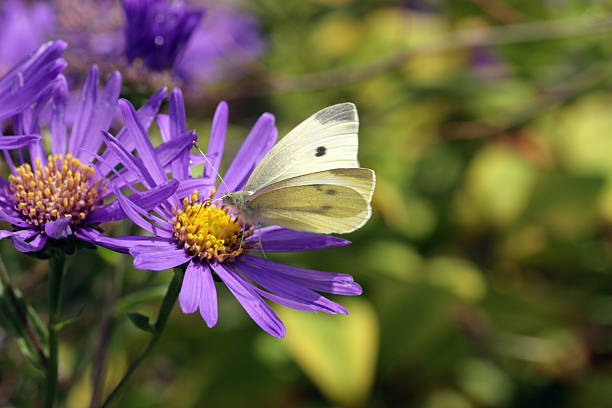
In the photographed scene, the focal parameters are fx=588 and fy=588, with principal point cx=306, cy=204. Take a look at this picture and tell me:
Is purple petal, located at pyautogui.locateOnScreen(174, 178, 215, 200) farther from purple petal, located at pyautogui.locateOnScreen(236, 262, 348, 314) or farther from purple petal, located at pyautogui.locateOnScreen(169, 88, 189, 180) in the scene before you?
purple petal, located at pyautogui.locateOnScreen(236, 262, 348, 314)

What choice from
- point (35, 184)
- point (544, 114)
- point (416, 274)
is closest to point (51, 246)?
point (35, 184)

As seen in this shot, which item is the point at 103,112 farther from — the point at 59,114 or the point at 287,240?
the point at 287,240

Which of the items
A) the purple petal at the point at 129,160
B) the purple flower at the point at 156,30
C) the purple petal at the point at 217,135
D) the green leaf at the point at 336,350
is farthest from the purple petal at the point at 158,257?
the green leaf at the point at 336,350

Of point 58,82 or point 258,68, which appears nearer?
point 58,82

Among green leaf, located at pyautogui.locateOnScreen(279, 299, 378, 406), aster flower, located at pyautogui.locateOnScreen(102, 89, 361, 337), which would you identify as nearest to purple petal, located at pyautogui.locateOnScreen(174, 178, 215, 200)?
aster flower, located at pyautogui.locateOnScreen(102, 89, 361, 337)

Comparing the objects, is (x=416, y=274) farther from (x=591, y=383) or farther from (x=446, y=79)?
(x=446, y=79)

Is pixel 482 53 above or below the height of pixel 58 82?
above

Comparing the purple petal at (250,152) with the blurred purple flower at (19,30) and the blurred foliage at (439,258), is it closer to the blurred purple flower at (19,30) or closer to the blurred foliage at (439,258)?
the blurred foliage at (439,258)
